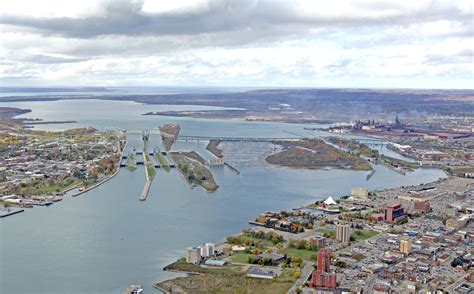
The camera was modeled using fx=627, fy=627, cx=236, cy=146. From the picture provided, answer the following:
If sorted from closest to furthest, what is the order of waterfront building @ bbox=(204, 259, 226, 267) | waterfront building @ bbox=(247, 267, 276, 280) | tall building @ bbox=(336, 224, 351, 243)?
waterfront building @ bbox=(247, 267, 276, 280)
waterfront building @ bbox=(204, 259, 226, 267)
tall building @ bbox=(336, 224, 351, 243)

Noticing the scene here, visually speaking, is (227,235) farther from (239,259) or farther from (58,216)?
(58,216)

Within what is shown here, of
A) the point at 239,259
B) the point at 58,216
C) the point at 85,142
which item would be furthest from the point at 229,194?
the point at 85,142

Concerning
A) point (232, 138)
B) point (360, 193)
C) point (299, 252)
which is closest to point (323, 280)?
point (299, 252)

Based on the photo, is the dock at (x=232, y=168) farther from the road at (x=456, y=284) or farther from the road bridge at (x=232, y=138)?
the road at (x=456, y=284)

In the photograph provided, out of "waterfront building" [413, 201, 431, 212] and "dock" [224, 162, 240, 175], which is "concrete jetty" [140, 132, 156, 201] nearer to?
"dock" [224, 162, 240, 175]

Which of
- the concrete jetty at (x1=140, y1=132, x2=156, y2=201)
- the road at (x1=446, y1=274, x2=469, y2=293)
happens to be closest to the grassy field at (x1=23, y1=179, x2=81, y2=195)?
the concrete jetty at (x1=140, y1=132, x2=156, y2=201)

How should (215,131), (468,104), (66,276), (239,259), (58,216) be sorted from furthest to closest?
(468,104)
(215,131)
(58,216)
(239,259)
(66,276)

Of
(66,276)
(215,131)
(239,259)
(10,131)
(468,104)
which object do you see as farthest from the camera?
(468,104)
